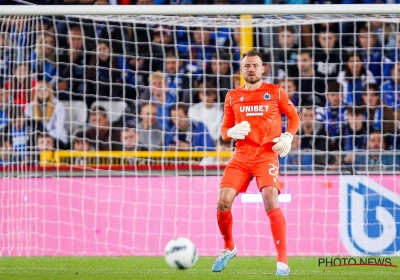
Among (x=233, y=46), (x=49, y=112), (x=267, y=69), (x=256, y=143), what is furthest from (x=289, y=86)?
(x=256, y=143)

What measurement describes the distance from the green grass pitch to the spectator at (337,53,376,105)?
111 inches

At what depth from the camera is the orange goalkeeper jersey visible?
25.7 feet

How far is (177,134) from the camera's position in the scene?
1162 centimetres

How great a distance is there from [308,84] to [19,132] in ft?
12.1

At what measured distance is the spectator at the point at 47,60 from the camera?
11.9 metres

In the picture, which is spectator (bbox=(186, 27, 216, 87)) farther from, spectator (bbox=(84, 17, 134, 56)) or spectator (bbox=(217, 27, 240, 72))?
spectator (bbox=(84, 17, 134, 56))

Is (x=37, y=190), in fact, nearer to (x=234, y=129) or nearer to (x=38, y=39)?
(x=38, y=39)

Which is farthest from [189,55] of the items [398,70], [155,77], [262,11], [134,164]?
[262,11]

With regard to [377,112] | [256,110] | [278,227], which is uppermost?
[377,112]

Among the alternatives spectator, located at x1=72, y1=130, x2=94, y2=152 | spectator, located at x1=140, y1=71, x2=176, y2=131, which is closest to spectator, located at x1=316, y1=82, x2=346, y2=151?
spectator, located at x1=140, y1=71, x2=176, y2=131

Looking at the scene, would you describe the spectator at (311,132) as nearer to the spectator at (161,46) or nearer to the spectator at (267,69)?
the spectator at (267,69)
